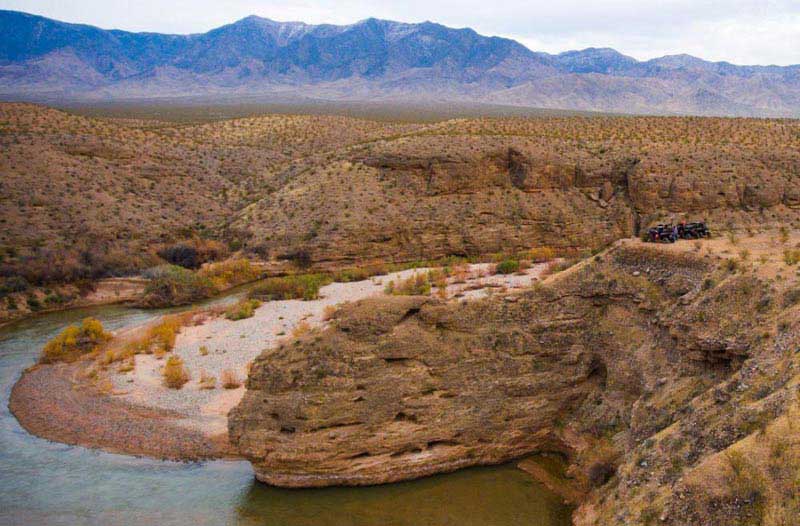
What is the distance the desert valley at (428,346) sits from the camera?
1272cm

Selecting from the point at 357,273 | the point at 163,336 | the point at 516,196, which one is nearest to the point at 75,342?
the point at 163,336

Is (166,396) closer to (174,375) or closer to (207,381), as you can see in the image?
(174,375)

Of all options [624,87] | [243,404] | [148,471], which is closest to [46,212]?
[148,471]

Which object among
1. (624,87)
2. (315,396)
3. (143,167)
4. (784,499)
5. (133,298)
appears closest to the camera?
(784,499)

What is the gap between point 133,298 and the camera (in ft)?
116

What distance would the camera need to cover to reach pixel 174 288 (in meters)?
34.7

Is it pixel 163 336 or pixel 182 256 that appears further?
pixel 182 256

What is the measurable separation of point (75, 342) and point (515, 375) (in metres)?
18.7

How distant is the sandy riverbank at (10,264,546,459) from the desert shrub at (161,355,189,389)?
0.68ft

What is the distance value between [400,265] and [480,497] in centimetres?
2491

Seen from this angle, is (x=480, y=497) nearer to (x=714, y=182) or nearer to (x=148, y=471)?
(x=148, y=471)

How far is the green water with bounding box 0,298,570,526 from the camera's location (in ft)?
47.6

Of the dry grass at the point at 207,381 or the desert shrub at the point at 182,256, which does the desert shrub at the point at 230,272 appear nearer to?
the desert shrub at the point at 182,256

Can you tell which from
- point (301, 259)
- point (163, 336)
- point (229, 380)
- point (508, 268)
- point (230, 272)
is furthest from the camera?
point (301, 259)
